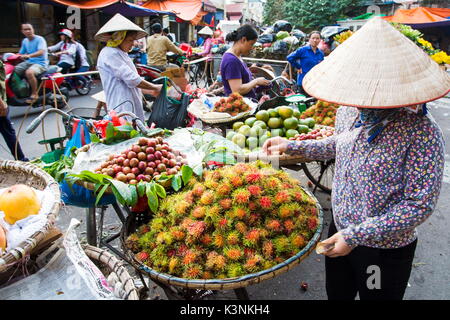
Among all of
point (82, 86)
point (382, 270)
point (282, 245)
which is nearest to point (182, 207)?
point (282, 245)

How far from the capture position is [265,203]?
1.64m

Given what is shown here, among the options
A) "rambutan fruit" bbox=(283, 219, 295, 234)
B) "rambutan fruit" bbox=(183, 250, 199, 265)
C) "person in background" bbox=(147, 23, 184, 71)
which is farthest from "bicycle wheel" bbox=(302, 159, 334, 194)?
"person in background" bbox=(147, 23, 184, 71)

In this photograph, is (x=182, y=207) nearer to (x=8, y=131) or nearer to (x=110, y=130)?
(x=110, y=130)

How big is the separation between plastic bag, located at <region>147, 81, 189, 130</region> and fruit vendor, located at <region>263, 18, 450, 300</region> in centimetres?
234

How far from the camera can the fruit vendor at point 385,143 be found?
1.13 meters

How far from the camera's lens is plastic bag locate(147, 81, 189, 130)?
3537mm

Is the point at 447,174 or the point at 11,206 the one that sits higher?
the point at 11,206

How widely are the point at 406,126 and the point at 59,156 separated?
7.90ft

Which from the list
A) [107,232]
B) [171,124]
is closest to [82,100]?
[171,124]

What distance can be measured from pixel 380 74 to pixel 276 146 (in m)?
0.77

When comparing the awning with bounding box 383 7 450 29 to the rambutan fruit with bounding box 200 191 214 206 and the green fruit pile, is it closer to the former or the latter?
the green fruit pile
